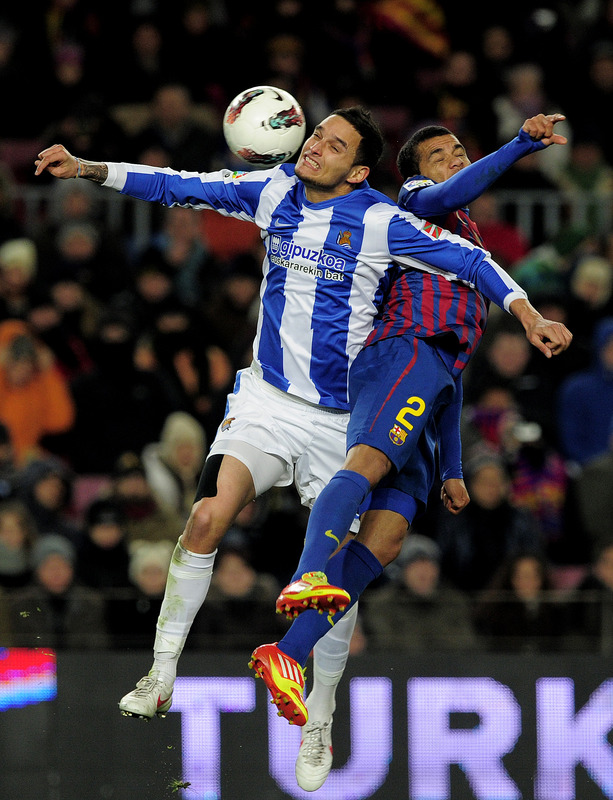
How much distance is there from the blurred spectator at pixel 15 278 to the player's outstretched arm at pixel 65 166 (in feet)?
13.9

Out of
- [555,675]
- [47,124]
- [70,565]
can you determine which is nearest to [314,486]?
[555,675]

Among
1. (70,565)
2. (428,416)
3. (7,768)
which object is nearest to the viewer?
(428,416)

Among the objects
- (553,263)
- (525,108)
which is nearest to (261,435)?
(553,263)

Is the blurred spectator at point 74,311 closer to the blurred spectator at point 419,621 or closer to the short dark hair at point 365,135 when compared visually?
the blurred spectator at point 419,621

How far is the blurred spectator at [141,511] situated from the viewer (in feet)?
28.6

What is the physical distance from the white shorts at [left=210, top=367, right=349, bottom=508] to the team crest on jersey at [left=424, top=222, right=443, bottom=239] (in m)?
0.84

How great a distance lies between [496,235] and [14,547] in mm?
4436

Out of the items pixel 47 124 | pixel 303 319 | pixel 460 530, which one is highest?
pixel 47 124

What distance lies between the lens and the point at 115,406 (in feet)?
31.3

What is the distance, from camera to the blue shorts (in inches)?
224

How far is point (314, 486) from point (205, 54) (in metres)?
6.57

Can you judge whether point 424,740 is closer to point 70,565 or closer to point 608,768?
point 608,768

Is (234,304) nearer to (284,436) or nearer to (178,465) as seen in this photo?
(178,465)

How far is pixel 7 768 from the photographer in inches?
288
